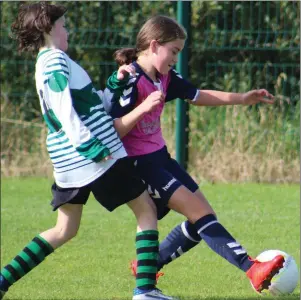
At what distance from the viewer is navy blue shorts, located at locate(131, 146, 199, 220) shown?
5.23 meters

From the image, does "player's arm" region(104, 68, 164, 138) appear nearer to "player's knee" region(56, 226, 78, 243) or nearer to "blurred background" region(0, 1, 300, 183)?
"player's knee" region(56, 226, 78, 243)

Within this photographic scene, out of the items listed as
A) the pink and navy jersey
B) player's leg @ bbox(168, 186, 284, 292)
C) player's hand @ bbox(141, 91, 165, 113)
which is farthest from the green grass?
player's hand @ bbox(141, 91, 165, 113)

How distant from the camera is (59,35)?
4996 mm

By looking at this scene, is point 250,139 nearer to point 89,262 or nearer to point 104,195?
point 89,262

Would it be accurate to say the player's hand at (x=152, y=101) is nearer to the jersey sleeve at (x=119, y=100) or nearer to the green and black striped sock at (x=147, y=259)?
the jersey sleeve at (x=119, y=100)

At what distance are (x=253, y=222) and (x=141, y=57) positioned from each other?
3111mm

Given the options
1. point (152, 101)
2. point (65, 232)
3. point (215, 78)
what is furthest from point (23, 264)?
point (215, 78)

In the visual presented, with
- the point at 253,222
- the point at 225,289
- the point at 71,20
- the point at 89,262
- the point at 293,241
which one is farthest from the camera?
the point at 71,20

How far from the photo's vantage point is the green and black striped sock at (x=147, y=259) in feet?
16.6

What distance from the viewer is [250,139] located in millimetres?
10789

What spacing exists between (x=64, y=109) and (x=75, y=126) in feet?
0.32

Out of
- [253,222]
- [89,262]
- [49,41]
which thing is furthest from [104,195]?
[253,222]

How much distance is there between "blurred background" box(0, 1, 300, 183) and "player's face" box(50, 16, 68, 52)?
18.8ft

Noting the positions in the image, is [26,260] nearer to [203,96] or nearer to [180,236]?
[180,236]
